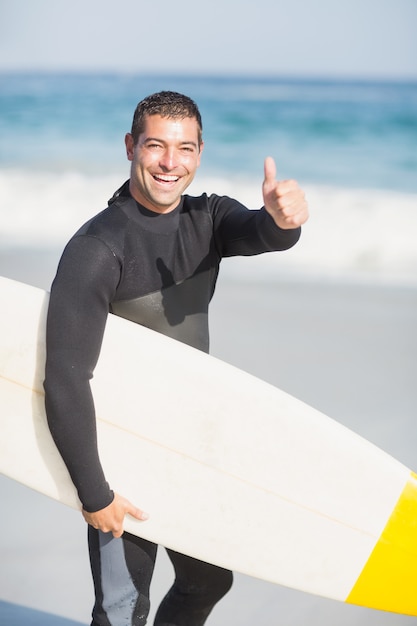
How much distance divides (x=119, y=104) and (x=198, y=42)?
7.66 meters

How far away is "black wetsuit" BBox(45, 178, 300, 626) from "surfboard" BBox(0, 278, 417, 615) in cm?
7

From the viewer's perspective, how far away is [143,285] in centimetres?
198

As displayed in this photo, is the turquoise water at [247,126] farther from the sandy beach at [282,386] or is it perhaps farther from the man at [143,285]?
the man at [143,285]

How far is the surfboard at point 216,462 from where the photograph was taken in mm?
2082

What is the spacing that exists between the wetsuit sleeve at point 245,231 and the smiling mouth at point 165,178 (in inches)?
6.4

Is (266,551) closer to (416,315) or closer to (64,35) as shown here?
(416,315)

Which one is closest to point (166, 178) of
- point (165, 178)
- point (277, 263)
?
point (165, 178)

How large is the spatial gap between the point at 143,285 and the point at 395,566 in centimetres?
94

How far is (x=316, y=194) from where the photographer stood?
30.3ft

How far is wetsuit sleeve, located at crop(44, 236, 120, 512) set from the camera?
5.92ft

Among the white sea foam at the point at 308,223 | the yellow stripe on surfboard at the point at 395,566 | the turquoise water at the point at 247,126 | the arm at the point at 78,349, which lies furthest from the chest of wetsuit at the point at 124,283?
the turquoise water at the point at 247,126

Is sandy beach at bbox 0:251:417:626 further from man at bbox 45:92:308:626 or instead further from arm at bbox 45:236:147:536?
arm at bbox 45:236:147:536

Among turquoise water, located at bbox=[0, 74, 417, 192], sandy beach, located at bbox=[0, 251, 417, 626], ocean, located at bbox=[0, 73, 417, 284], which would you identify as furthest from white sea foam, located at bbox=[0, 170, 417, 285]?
turquoise water, located at bbox=[0, 74, 417, 192]

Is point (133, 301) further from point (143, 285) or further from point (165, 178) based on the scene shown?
point (165, 178)
